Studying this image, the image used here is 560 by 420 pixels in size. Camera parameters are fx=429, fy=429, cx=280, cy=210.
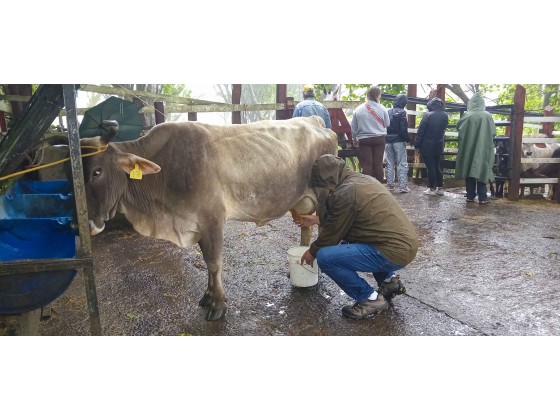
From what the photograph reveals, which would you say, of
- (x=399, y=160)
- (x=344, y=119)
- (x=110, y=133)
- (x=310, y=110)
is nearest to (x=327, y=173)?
(x=110, y=133)

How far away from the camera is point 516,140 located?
8.73 meters

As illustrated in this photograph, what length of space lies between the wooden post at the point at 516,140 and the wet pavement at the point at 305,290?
2385 mm

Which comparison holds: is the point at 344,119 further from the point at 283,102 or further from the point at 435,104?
the point at 435,104

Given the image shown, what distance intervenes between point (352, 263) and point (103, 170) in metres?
2.24

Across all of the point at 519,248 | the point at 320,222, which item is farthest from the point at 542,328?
the point at 519,248

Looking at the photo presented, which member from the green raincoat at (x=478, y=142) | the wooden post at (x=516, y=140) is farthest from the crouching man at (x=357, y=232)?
the wooden post at (x=516, y=140)

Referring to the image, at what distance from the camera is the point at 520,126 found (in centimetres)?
863

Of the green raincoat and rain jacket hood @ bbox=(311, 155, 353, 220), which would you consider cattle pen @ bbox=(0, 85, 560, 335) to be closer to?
the green raincoat

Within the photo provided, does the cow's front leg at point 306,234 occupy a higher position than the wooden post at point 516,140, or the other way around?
the wooden post at point 516,140

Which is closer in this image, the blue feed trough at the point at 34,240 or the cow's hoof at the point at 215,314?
the blue feed trough at the point at 34,240

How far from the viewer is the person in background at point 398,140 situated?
895 centimetres

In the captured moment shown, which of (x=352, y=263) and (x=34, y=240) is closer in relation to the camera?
(x=34, y=240)

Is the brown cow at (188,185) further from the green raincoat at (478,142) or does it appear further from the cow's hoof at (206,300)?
the green raincoat at (478,142)
